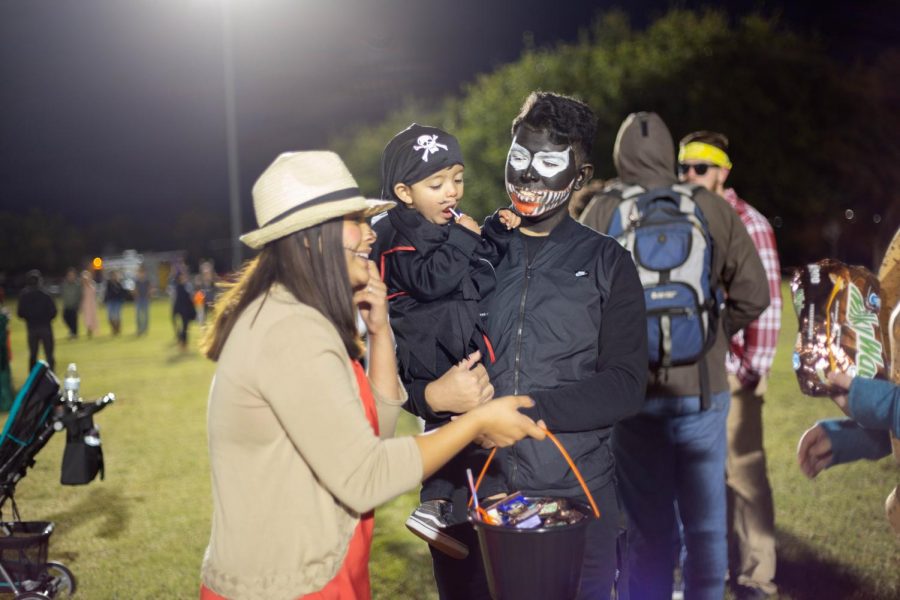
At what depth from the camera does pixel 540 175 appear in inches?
117

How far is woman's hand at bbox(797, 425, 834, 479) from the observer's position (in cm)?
290

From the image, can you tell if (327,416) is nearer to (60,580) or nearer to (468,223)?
(468,223)

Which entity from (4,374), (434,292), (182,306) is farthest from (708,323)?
(182,306)

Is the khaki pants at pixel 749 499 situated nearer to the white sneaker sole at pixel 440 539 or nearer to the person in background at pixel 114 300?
the white sneaker sole at pixel 440 539

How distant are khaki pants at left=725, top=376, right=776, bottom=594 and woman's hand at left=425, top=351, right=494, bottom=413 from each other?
10.1 ft

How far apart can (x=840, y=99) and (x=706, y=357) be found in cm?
4333

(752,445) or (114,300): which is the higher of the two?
(752,445)

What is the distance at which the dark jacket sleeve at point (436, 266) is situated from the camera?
2793mm

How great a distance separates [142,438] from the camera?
443 inches

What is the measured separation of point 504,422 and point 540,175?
1.02 metres

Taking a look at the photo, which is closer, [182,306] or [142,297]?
[182,306]

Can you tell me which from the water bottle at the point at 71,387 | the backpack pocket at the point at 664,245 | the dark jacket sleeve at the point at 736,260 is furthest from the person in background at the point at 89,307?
the backpack pocket at the point at 664,245

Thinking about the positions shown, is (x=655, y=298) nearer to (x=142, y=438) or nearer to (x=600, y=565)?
(x=600, y=565)

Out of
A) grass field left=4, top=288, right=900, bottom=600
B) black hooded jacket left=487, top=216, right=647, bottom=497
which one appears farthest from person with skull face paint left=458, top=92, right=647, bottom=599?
grass field left=4, top=288, right=900, bottom=600
